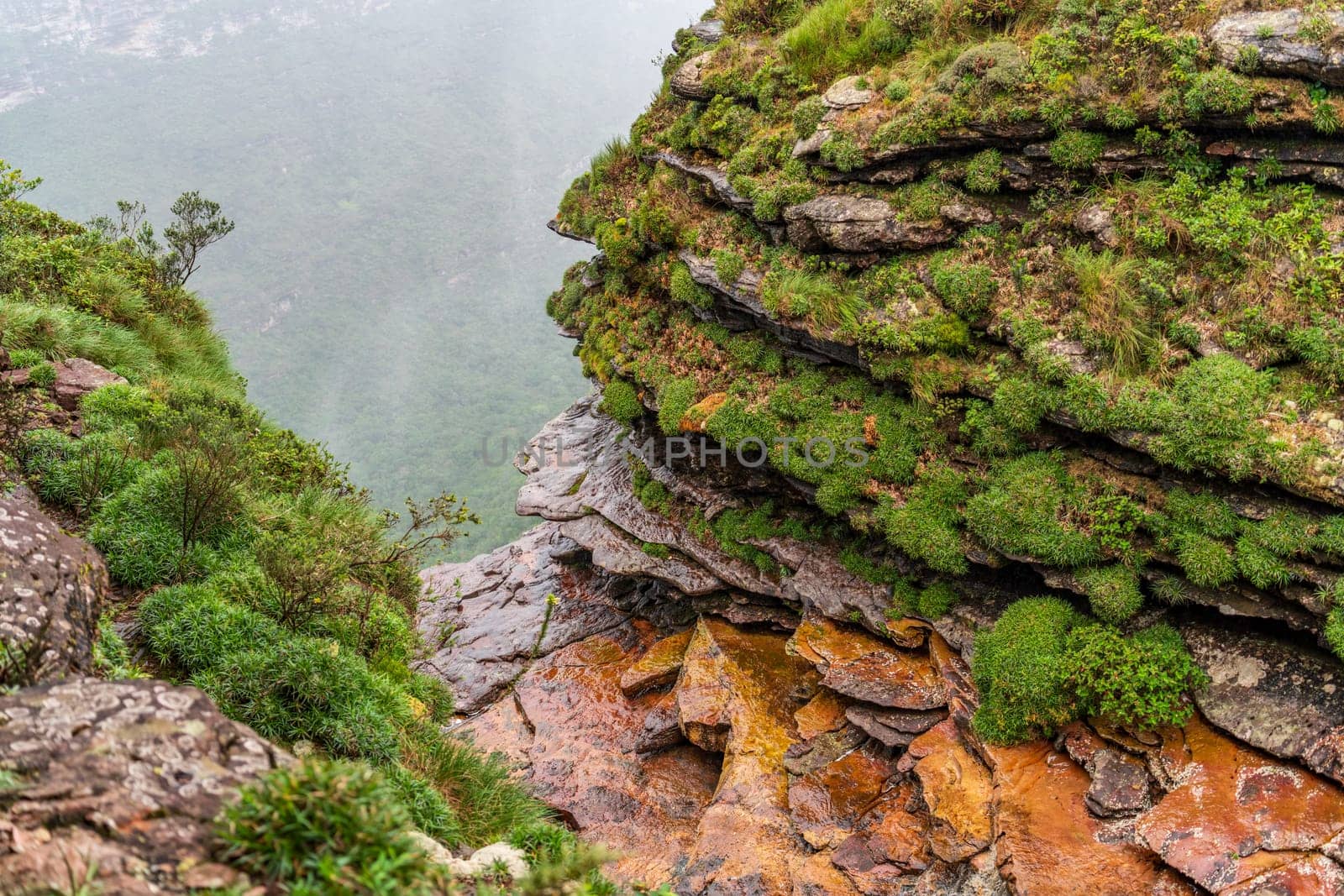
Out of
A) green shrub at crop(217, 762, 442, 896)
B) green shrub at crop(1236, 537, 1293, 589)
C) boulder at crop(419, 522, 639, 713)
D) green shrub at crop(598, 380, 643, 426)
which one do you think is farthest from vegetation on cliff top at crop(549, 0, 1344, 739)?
green shrub at crop(217, 762, 442, 896)

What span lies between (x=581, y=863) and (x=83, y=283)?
56.0 feet

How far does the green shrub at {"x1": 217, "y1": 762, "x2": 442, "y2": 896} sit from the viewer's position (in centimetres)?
Answer: 344

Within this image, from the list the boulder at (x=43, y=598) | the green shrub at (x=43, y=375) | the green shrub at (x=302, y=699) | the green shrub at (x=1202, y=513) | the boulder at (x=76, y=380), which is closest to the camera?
the boulder at (x=43, y=598)

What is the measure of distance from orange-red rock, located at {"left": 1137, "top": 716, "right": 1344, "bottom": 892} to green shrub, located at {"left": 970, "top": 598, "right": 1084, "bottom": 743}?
1.39m

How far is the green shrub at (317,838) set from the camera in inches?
135

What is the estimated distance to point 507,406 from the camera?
6506 cm

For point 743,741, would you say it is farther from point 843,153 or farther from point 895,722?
point 843,153

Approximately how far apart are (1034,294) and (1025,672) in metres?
5.21

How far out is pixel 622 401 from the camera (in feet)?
53.4

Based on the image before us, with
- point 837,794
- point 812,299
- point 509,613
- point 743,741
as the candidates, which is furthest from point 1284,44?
point 509,613

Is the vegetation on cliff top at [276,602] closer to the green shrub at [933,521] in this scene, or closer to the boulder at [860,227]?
the green shrub at [933,521]

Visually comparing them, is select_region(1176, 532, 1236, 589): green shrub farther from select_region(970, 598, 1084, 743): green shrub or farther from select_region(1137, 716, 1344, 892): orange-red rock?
select_region(1137, 716, 1344, 892): orange-red rock

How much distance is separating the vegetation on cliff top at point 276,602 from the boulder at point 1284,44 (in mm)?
11130

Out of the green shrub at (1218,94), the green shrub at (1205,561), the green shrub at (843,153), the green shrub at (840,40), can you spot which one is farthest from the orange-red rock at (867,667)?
the green shrub at (840,40)
